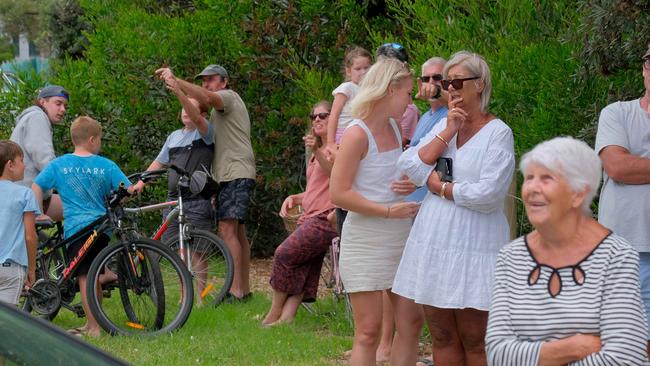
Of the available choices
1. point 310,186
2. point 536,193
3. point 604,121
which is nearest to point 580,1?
point 604,121

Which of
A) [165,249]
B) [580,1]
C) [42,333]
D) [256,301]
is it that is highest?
[580,1]

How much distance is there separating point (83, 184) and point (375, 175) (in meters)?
3.16

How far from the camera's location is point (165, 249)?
8.13m

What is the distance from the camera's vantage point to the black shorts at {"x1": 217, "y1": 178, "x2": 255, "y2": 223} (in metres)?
9.53

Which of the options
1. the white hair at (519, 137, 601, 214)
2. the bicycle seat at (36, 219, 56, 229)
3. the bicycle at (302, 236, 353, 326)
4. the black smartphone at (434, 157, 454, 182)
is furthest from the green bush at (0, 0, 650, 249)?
the white hair at (519, 137, 601, 214)

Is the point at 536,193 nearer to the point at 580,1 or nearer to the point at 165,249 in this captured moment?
the point at 580,1

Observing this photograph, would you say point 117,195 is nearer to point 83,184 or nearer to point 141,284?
point 83,184

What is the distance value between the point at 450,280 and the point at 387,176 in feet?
2.60

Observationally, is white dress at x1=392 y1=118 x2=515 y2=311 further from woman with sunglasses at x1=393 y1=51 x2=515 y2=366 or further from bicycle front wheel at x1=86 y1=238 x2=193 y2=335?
bicycle front wheel at x1=86 y1=238 x2=193 y2=335

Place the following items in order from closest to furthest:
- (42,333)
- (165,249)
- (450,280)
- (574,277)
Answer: (42,333) → (574,277) → (450,280) → (165,249)

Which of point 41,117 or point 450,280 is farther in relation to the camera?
point 41,117

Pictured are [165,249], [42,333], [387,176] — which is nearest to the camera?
[42,333]

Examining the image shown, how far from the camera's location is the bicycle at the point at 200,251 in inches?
360

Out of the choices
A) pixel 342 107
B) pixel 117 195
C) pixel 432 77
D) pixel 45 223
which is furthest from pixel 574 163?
pixel 45 223
